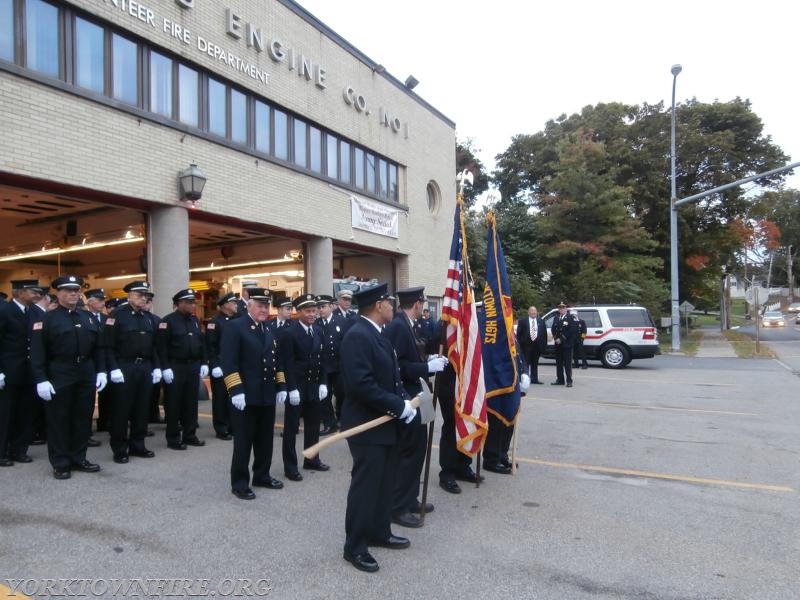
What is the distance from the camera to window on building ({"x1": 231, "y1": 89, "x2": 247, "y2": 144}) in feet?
42.7

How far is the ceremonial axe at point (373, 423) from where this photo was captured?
391cm

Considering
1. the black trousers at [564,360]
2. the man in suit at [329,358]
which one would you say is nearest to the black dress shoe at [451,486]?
the man in suit at [329,358]

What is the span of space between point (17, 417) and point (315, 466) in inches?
132

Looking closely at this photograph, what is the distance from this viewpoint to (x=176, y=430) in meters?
7.12

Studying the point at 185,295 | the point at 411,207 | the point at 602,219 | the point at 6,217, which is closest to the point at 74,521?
the point at 185,295

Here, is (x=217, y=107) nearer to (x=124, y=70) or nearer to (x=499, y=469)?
(x=124, y=70)

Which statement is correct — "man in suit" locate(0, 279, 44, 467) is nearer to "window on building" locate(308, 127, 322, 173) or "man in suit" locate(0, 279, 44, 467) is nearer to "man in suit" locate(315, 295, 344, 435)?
"man in suit" locate(315, 295, 344, 435)

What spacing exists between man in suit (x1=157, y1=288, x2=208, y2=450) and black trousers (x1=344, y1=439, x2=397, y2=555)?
3.92m

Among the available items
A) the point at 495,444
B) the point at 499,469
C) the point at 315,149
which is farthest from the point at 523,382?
Result: the point at 315,149

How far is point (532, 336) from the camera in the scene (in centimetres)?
1369

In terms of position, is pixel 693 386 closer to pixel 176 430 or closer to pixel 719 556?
pixel 719 556

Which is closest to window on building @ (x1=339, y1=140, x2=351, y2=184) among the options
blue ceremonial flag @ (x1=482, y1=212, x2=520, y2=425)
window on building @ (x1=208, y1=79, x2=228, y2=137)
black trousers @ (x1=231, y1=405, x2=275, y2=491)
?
window on building @ (x1=208, y1=79, x2=228, y2=137)

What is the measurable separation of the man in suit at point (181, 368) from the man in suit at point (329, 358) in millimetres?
1634

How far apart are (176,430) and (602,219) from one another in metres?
26.4
